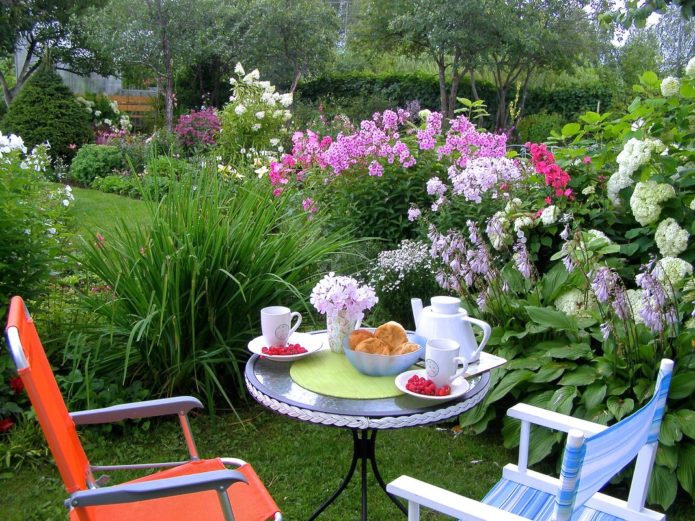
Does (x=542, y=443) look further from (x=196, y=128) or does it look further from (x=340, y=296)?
(x=196, y=128)

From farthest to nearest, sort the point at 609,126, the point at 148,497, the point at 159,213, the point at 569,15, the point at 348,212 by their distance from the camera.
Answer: the point at 569,15, the point at 348,212, the point at 609,126, the point at 159,213, the point at 148,497

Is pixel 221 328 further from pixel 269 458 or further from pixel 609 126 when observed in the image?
pixel 609 126

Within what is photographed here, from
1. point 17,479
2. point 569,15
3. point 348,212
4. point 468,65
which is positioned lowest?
point 17,479

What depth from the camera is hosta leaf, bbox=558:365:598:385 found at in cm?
285

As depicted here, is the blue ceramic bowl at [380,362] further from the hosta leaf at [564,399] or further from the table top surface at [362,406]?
the hosta leaf at [564,399]

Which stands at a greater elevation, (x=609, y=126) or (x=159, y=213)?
(x=609, y=126)

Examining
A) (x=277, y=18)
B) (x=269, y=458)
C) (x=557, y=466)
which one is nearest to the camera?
(x=557, y=466)

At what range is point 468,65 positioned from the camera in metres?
16.2

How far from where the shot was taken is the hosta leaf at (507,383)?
3.02 m

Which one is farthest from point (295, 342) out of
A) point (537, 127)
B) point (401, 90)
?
point (401, 90)

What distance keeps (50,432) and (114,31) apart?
1589 centimetres

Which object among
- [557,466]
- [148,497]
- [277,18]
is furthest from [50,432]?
[277,18]

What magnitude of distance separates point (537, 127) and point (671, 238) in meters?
13.6

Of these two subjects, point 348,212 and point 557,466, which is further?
point 348,212
